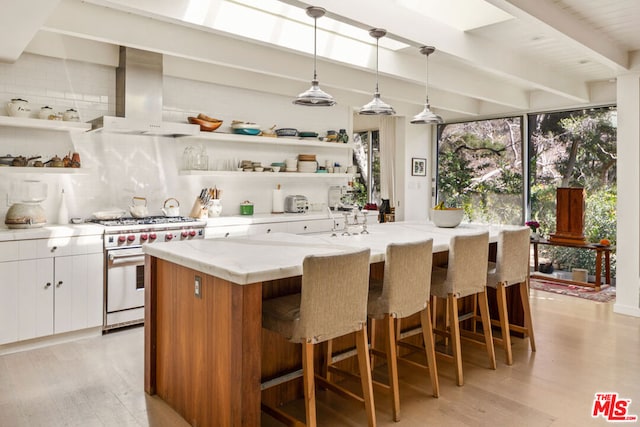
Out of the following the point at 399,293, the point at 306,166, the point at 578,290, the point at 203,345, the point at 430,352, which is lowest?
the point at 578,290

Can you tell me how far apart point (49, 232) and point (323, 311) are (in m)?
2.75

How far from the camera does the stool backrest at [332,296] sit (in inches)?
91.0

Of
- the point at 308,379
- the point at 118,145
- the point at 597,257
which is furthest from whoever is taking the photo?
the point at 597,257

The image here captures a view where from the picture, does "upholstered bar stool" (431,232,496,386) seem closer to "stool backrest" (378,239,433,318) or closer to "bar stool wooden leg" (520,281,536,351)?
"stool backrest" (378,239,433,318)

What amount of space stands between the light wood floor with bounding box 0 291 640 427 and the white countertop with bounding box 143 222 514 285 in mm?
927

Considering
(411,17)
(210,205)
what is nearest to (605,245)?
(411,17)

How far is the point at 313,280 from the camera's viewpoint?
2.31 metres

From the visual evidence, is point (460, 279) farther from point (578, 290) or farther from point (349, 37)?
point (578, 290)

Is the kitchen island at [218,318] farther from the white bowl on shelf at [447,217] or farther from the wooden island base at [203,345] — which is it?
the white bowl on shelf at [447,217]

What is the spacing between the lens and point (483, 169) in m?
7.97

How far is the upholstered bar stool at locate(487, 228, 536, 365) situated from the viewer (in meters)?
3.60

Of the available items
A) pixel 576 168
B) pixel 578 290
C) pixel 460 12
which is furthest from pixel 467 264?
pixel 576 168

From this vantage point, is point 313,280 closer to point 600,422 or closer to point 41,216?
point 600,422

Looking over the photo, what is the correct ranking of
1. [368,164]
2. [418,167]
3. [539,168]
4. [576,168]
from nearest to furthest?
[576,168] → [539,168] → [418,167] → [368,164]
